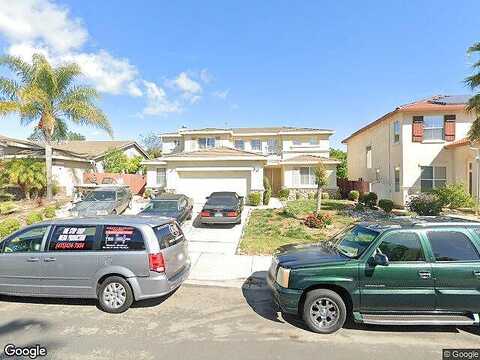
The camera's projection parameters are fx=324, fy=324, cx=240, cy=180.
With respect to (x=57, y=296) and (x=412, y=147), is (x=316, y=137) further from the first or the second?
(x=57, y=296)

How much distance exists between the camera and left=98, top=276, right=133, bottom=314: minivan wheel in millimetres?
5609

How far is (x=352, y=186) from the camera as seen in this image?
25125mm

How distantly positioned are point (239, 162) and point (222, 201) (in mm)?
7151

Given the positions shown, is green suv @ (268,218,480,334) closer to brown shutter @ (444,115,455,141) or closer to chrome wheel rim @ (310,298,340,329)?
chrome wheel rim @ (310,298,340,329)

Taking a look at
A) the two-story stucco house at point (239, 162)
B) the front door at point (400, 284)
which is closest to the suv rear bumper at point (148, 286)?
the front door at point (400, 284)

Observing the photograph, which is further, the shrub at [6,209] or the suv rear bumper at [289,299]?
the shrub at [6,209]

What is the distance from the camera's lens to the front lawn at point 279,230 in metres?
10.5

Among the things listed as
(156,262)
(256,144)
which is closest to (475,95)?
(156,262)

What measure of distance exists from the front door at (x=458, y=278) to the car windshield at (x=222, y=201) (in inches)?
380

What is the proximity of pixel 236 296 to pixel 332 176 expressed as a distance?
19.9 meters

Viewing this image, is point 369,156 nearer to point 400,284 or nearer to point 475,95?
point 475,95

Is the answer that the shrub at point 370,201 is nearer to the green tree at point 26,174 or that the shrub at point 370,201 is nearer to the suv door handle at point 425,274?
the suv door handle at point 425,274

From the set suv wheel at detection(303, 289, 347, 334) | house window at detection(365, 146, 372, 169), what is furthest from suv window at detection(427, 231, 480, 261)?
house window at detection(365, 146, 372, 169)

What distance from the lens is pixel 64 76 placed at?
789 inches
